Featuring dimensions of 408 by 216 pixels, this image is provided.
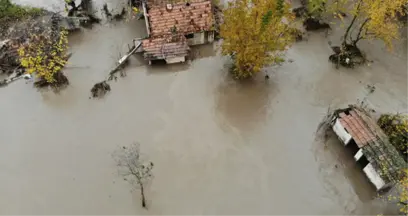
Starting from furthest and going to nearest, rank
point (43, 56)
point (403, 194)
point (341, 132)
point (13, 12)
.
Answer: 1. point (13, 12)
2. point (43, 56)
3. point (341, 132)
4. point (403, 194)

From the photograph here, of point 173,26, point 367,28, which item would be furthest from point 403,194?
point 173,26

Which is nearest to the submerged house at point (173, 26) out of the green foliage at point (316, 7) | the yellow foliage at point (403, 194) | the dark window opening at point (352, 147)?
the green foliage at point (316, 7)

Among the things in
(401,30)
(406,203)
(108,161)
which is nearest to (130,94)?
(108,161)

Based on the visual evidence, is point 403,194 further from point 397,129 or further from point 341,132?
point 341,132

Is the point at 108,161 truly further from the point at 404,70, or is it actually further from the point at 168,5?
the point at 404,70

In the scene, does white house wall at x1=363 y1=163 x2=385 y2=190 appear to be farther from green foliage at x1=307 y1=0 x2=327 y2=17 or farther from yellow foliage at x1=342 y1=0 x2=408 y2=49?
green foliage at x1=307 y1=0 x2=327 y2=17

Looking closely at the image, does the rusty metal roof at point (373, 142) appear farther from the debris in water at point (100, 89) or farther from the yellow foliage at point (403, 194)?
the debris in water at point (100, 89)
